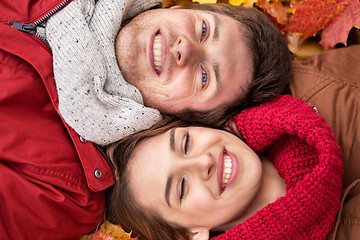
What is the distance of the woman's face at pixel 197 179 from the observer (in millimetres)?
1960

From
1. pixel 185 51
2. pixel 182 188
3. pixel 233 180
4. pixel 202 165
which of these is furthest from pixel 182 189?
pixel 185 51

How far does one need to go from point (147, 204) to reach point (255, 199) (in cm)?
61

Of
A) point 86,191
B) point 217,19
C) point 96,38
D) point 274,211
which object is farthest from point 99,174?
point 217,19

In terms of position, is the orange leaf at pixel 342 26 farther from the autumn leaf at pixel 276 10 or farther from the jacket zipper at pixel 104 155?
the jacket zipper at pixel 104 155

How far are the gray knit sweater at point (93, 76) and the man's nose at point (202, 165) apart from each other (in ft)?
1.29

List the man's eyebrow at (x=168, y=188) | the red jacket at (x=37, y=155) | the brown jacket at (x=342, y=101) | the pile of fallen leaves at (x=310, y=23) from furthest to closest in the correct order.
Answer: the pile of fallen leaves at (x=310, y=23) < the brown jacket at (x=342, y=101) < the man's eyebrow at (x=168, y=188) < the red jacket at (x=37, y=155)

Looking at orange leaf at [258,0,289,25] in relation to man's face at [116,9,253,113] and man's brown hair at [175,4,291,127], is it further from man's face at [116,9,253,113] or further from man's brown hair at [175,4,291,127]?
man's face at [116,9,253,113]

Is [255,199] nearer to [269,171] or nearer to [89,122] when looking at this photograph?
[269,171]

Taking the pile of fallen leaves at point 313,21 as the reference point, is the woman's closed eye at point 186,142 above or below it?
below

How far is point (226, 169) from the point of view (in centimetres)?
203

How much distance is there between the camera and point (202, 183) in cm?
196

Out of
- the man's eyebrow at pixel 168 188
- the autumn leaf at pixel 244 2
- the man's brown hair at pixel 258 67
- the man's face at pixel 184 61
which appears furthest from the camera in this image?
the autumn leaf at pixel 244 2

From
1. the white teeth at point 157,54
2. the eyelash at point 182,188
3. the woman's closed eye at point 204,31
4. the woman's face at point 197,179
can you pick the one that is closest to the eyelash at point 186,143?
the woman's face at point 197,179

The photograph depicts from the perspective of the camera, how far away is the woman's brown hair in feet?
6.95
